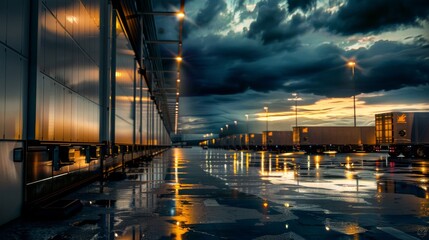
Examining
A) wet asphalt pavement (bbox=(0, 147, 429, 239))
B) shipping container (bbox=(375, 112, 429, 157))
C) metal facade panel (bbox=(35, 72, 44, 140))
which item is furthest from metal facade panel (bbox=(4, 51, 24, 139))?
shipping container (bbox=(375, 112, 429, 157))

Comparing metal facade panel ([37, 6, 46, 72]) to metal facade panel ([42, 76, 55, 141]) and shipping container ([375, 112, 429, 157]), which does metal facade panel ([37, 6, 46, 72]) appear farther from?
shipping container ([375, 112, 429, 157])

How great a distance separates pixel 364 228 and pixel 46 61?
8565 mm

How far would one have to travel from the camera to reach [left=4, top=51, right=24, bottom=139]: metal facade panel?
930 cm

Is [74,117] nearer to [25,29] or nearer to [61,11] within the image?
[61,11]

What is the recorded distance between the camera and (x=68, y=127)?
582 inches

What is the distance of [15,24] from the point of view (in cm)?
975

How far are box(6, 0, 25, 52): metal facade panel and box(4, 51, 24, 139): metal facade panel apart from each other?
0.23 metres

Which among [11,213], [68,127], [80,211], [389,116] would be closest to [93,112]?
[68,127]

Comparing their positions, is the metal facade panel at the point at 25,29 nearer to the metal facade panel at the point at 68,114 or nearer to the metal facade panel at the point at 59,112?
the metal facade panel at the point at 59,112

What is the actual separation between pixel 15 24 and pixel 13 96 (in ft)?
4.87

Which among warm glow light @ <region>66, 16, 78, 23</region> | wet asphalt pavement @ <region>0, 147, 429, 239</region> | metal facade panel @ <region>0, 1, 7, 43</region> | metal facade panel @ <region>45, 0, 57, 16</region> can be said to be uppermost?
warm glow light @ <region>66, 16, 78, 23</region>

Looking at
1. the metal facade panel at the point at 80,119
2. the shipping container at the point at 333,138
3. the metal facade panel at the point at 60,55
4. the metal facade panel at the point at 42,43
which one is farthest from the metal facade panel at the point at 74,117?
the shipping container at the point at 333,138

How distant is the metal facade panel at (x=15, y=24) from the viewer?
9.35 meters

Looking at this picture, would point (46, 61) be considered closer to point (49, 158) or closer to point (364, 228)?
point (49, 158)
